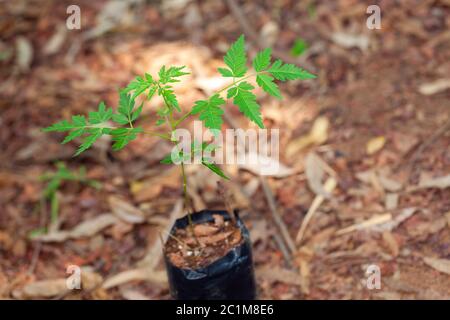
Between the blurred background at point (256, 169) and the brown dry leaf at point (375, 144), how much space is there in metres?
0.01

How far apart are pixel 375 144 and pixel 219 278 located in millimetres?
1235

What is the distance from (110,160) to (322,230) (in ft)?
4.19

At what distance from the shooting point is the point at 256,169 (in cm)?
313

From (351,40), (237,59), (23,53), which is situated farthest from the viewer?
(23,53)

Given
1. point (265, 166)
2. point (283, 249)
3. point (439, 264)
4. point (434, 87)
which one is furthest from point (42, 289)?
point (434, 87)

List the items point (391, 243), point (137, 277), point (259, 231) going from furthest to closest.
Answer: point (259, 231), point (137, 277), point (391, 243)

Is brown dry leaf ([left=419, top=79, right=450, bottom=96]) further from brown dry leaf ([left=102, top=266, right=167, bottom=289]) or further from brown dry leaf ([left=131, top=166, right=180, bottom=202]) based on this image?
brown dry leaf ([left=102, top=266, right=167, bottom=289])

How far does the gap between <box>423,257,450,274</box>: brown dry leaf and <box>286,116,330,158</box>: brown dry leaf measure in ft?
3.06

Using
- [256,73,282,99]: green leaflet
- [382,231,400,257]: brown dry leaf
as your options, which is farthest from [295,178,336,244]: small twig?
[256,73,282,99]: green leaflet

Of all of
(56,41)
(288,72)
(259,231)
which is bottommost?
(259,231)

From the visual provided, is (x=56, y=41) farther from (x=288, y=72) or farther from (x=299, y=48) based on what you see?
(x=288, y=72)

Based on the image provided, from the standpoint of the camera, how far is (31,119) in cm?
366

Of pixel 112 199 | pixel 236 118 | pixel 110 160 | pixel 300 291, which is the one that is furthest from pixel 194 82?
pixel 300 291

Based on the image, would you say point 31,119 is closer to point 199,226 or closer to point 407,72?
point 199,226
